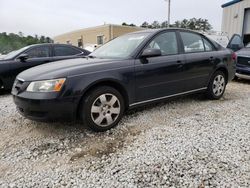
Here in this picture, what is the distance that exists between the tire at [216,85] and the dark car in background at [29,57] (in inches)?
146

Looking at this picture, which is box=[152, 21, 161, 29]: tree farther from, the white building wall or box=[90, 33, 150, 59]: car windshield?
box=[90, 33, 150, 59]: car windshield

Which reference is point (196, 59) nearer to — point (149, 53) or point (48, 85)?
point (149, 53)

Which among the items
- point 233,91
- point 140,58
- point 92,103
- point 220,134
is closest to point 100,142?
point 92,103

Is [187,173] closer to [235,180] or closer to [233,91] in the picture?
[235,180]

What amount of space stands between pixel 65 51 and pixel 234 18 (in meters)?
11.0

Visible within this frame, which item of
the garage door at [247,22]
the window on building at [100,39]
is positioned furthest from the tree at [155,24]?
the garage door at [247,22]

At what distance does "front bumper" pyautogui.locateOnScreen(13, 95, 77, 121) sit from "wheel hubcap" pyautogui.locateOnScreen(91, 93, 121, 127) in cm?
30

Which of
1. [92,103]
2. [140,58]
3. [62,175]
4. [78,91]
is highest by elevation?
[140,58]

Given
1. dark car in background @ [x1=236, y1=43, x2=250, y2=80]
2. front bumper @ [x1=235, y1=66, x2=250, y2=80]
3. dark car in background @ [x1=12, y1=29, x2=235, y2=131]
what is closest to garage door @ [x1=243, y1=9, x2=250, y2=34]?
dark car in background @ [x1=236, y1=43, x2=250, y2=80]

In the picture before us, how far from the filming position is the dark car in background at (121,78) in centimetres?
275

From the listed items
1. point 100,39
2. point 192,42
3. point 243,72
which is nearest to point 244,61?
point 243,72

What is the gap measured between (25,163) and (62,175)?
0.53 metres

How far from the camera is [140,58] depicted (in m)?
3.36

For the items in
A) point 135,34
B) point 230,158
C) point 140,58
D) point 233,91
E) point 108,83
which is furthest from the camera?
point 233,91
